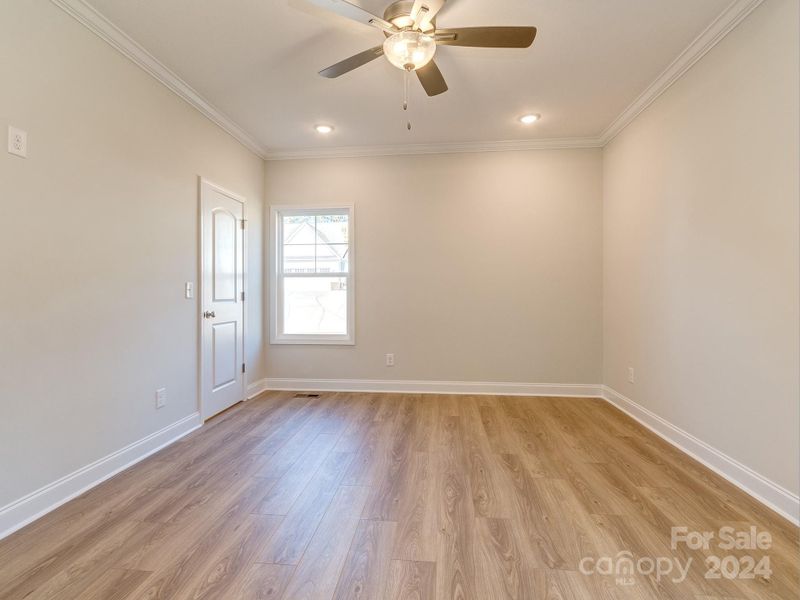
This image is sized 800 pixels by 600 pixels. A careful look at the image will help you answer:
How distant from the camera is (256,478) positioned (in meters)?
2.17

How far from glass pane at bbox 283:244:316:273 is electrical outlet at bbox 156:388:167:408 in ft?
6.37

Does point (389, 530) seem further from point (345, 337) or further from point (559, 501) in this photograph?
point (345, 337)

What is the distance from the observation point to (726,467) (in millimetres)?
2152

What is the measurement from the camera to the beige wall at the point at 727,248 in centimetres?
180

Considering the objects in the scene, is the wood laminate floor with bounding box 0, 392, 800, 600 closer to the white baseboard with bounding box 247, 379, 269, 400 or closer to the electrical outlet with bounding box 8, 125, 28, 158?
the white baseboard with bounding box 247, 379, 269, 400

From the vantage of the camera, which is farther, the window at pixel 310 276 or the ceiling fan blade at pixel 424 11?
the window at pixel 310 276

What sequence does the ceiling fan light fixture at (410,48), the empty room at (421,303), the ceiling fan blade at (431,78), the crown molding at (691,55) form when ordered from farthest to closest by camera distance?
the ceiling fan blade at (431,78) → the crown molding at (691,55) → the ceiling fan light fixture at (410,48) → the empty room at (421,303)

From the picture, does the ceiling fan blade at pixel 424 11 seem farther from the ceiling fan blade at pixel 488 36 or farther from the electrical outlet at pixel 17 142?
the electrical outlet at pixel 17 142

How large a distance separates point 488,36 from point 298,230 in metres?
2.96

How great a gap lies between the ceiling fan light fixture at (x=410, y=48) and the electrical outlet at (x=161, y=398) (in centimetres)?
273

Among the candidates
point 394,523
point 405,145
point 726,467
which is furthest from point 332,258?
point 726,467

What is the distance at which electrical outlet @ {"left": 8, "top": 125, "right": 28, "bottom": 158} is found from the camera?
1698 millimetres

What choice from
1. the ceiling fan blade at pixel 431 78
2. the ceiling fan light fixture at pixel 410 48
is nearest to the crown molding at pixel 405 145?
the ceiling fan blade at pixel 431 78

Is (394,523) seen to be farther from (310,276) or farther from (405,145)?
(405,145)
